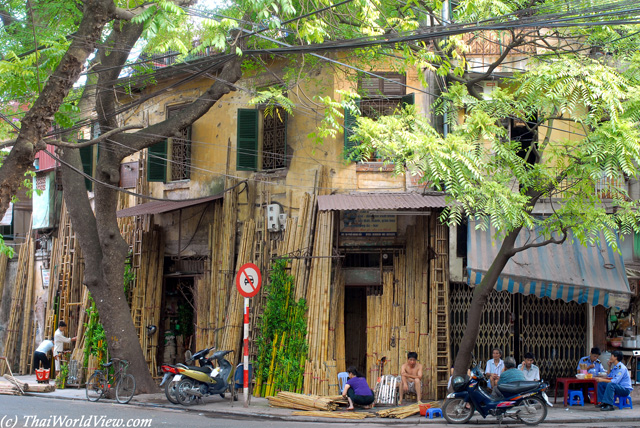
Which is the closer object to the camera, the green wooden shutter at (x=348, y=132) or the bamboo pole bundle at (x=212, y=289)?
the green wooden shutter at (x=348, y=132)

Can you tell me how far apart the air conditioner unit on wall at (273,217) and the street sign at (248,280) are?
9.00 feet

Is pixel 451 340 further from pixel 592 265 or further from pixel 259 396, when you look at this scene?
pixel 259 396

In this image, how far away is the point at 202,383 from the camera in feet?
43.0

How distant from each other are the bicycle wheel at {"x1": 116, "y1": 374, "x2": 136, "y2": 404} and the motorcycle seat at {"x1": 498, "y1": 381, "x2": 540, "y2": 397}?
271 inches

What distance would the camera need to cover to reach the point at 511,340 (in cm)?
1470

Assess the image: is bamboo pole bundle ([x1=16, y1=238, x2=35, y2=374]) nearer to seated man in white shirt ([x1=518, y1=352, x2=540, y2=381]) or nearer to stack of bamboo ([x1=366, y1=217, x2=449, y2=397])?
stack of bamboo ([x1=366, y1=217, x2=449, y2=397])

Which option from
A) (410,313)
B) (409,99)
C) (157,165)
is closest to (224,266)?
(157,165)

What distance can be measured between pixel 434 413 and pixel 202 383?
14.3 ft

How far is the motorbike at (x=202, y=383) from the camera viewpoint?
42.1ft

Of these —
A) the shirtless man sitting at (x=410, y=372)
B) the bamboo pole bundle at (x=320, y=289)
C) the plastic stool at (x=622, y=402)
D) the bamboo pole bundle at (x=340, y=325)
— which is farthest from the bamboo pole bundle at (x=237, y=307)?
the plastic stool at (x=622, y=402)

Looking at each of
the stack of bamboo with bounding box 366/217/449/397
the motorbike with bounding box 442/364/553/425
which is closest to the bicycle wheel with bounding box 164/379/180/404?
the stack of bamboo with bounding box 366/217/449/397

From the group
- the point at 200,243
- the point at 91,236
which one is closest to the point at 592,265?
the point at 200,243

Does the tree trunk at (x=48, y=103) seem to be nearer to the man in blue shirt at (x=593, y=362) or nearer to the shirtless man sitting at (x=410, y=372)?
the shirtless man sitting at (x=410, y=372)

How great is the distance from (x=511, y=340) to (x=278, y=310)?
5.01 m
